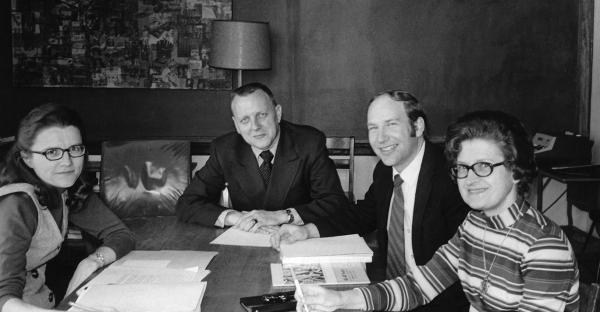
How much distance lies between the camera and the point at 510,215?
1521mm

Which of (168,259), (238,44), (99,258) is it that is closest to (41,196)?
(99,258)

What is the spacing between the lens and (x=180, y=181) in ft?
10.1

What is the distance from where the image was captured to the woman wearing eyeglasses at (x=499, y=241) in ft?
4.57

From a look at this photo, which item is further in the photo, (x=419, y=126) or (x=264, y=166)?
(x=264, y=166)

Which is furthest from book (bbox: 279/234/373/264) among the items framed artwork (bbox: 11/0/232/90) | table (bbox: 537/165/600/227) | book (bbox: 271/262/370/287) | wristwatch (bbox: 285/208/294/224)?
framed artwork (bbox: 11/0/232/90)

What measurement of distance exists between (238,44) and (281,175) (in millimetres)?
1752

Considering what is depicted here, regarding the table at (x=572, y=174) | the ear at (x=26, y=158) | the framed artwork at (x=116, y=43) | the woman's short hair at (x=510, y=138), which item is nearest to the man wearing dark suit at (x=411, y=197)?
the woman's short hair at (x=510, y=138)

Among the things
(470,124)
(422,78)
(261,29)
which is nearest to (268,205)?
(470,124)

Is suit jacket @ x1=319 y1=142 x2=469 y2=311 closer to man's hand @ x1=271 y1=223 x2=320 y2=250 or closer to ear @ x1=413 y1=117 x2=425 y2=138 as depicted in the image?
ear @ x1=413 y1=117 x2=425 y2=138

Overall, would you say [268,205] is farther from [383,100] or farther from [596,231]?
[596,231]

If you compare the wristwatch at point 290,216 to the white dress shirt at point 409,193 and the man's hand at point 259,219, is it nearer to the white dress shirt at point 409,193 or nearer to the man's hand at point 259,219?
the man's hand at point 259,219

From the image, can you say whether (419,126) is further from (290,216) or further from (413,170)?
(290,216)

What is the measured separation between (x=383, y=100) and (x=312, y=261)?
0.65 meters

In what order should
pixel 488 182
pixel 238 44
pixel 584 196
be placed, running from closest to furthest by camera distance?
pixel 488 182
pixel 238 44
pixel 584 196
